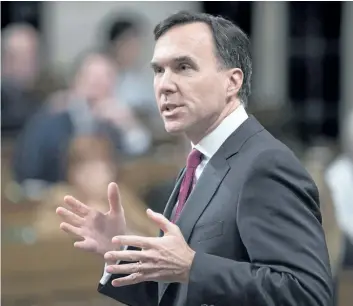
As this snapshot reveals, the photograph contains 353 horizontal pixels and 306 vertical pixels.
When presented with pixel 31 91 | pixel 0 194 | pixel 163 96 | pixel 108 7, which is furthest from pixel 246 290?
pixel 108 7

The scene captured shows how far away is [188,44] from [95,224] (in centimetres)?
59

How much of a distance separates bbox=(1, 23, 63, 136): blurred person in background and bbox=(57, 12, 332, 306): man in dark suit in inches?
222

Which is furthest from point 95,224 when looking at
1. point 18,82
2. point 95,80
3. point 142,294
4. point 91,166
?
point 18,82

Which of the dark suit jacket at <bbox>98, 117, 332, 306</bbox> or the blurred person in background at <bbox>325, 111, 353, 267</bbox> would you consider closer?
the dark suit jacket at <bbox>98, 117, 332, 306</bbox>

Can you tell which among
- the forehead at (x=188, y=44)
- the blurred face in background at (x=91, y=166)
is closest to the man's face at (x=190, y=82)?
the forehead at (x=188, y=44)

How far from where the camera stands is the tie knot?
3197 mm

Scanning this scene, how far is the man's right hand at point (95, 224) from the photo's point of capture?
3.24m

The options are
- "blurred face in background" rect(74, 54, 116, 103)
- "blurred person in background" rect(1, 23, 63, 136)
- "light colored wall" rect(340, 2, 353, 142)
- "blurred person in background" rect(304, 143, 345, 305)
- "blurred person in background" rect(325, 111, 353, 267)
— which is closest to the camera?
"blurred person in background" rect(304, 143, 345, 305)

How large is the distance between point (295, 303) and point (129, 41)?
6.62m

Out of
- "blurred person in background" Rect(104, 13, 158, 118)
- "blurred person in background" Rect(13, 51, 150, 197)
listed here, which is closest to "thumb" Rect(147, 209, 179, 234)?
"blurred person in background" Rect(13, 51, 150, 197)

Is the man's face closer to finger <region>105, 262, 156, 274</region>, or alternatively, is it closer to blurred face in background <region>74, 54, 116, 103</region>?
finger <region>105, 262, 156, 274</region>

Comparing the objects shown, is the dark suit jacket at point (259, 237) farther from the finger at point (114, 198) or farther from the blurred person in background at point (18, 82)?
the blurred person in background at point (18, 82)

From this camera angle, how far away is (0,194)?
23.2 feet

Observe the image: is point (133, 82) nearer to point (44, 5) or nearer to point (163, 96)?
point (44, 5)
